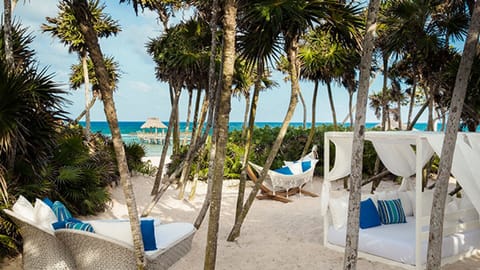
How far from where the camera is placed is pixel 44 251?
3.59 m

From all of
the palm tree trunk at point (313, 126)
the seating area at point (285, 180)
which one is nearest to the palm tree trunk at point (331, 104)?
the palm tree trunk at point (313, 126)

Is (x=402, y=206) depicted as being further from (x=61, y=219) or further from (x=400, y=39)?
(x=61, y=219)

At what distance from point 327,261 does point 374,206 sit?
109cm

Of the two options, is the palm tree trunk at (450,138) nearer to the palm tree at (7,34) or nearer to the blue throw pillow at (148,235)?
the blue throw pillow at (148,235)

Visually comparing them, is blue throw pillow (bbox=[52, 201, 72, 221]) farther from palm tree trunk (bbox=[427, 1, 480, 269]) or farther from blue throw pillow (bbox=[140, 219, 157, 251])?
palm tree trunk (bbox=[427, 1, 480, 269])

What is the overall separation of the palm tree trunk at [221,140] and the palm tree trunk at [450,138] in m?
1.72

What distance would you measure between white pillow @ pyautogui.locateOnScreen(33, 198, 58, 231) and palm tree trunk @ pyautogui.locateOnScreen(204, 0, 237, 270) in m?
1.64

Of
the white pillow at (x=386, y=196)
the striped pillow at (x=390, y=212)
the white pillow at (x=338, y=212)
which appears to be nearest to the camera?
the white pillow at (x=338, y=212)

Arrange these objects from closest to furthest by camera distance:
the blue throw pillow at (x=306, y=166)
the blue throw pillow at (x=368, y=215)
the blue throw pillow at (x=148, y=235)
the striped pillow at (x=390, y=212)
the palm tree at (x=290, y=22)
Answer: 1. the blue throw pillow at (x=148, y=235)
2. the palm tree at (x=290, y=22)
3. the blue throw pillow at (x=368, y=215)
4. the striped pillow at (x=390, y=212)
5. the blue throw pillow at (x=306, y=166)

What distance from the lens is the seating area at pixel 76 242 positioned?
3.34 metres

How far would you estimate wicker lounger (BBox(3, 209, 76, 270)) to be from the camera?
3.54 meters

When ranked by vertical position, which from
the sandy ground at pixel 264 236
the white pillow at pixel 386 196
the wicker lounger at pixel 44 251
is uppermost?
the white pillow at pixel 386 196

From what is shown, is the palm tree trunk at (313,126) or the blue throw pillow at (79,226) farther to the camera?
the palm tree trunk at (313,126)

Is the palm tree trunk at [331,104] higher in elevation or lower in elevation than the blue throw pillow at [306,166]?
higher
